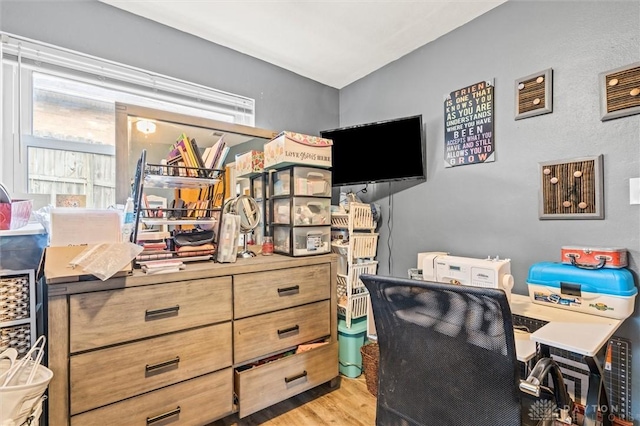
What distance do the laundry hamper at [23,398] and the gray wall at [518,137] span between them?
216cm

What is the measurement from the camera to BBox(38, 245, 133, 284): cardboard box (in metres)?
1.14

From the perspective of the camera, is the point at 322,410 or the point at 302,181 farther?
the point at 302,181

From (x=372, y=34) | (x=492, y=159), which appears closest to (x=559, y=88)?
(x=492, y=159)

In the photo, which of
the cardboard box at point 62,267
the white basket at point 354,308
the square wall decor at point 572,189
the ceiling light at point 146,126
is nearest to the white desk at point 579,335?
the square wall decor at point 572,189

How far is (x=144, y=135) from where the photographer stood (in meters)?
1.69

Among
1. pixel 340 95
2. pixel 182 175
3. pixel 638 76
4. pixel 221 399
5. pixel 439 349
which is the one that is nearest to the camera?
pixel 439 349

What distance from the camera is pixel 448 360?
948 millimetres

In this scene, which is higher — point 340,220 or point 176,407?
point 340,220

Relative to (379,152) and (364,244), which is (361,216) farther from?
(379,152)

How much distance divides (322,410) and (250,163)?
166 cm

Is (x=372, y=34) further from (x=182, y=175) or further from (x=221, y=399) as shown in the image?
(x=221, y=399)

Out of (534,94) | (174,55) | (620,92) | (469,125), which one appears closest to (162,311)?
(174,55)

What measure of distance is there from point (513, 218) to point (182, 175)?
195 cm

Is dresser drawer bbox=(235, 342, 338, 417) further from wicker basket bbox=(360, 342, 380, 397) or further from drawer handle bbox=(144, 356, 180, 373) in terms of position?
drawer handle bbox=(144, 356, 180, 373)
